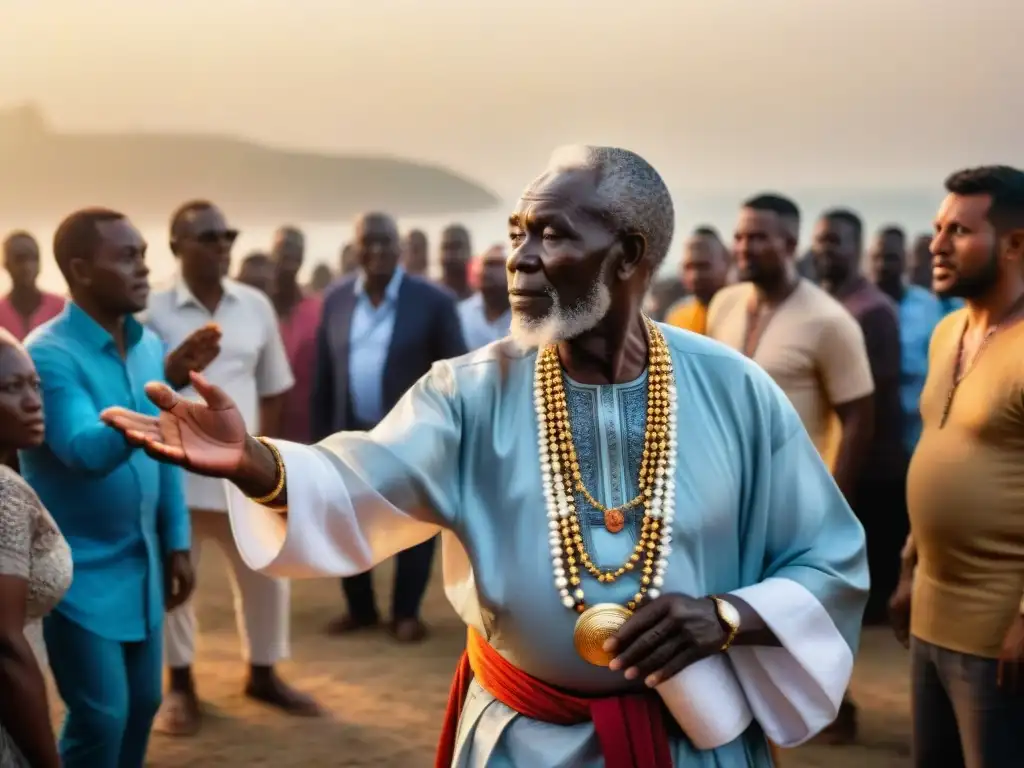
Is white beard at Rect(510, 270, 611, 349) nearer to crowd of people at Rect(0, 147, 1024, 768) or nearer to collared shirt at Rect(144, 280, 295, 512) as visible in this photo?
crowd of people at Rect(0, 147, 1024, 768)

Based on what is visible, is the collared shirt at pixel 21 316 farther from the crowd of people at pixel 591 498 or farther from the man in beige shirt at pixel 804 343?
the man in beige shirt at pixel 804 343

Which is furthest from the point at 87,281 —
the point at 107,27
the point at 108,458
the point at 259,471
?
the point at 107,27

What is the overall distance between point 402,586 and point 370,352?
1156mm

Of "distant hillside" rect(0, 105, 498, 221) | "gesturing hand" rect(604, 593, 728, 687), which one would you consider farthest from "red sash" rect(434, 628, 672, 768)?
"distant hillside" rect(0, 105, 498, 221)

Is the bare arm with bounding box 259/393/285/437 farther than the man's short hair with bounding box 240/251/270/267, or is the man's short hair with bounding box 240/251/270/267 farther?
the man's short hair with bounding box 240/251/270/267

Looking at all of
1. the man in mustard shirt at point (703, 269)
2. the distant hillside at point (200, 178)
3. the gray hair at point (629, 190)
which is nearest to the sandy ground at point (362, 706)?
the man in mustard shirt at point (703, 269)

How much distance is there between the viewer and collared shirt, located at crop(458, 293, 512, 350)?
679 cm

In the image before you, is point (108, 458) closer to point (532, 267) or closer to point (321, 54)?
point (532, 267)

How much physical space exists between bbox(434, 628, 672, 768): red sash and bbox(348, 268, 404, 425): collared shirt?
374 cm

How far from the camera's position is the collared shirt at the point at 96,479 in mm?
3092

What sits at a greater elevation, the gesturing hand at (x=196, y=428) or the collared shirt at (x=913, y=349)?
the gesturing hand at (x=196, y=428)

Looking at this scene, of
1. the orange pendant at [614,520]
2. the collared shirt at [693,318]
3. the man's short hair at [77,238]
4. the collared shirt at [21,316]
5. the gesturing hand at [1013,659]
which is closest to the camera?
the orange pendant at [614,520]

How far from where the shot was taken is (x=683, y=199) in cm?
1013

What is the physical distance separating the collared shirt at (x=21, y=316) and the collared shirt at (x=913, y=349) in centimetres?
473
